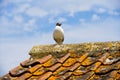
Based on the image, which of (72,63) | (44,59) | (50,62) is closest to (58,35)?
(44,59)

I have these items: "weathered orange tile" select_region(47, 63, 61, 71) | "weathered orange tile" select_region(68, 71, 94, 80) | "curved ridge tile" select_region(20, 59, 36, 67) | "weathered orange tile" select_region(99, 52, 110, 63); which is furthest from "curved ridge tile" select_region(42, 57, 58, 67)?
"weathered orange tile" select_region(99, 52, 110, 63)

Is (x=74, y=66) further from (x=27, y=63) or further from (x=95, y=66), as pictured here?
(x=27, y=63)

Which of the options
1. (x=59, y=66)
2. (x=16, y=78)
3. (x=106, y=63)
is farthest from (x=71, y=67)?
(x=16, y=78)

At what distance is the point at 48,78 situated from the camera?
5.24 metres

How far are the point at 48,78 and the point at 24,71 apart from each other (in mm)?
598

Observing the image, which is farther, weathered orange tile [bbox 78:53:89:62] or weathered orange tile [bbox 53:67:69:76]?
weathered orange tile [bbox 78:53:89:62]

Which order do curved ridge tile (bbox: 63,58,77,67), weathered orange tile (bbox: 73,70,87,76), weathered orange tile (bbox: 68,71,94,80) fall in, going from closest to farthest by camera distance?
weathered orange tile (bbox: 68,71,94,80)
weathered orange tile (bbox: 73,70,87,76)
curved ridge tile (bbox: 63,58,77,67)

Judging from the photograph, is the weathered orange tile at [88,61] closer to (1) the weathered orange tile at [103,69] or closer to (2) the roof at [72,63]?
(2) the roof at [72,63]

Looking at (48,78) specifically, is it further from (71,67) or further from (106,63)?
(106,63)

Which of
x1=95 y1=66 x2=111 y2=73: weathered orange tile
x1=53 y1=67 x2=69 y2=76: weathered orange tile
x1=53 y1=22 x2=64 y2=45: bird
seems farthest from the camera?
x1=53 y1=22 x2=64 y2=45: bird

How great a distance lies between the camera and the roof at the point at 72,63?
5195 millimetres

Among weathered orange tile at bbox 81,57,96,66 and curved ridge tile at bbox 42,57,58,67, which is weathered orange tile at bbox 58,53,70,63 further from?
weathered orange tile at bbox 81,57,96,66

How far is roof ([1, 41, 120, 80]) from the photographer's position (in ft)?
17.0

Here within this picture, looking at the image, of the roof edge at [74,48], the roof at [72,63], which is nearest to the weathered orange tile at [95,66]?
the roof at [72,63]
